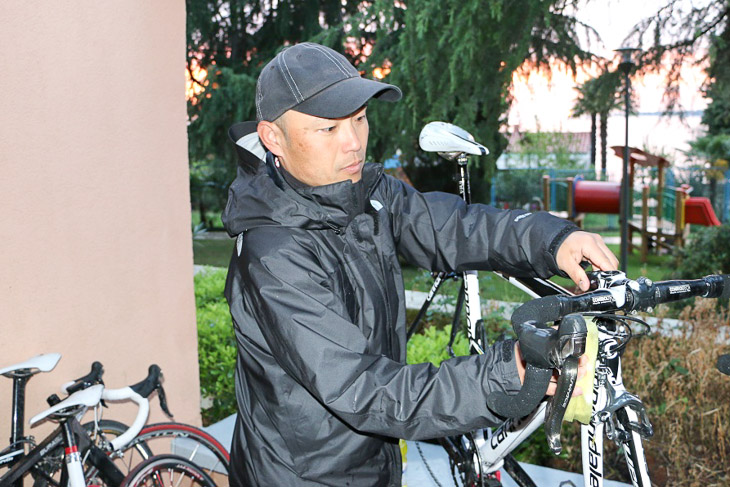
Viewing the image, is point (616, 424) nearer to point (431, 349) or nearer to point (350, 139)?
point (350, 139)

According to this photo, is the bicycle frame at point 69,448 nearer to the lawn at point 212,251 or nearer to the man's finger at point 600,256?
the man's finger at point 600,256

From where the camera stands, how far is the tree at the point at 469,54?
479 centimetres

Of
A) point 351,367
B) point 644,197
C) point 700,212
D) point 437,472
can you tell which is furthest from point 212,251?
point 351,367

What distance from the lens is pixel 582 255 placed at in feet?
5.89

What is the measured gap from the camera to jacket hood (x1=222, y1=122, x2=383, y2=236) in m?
1.63

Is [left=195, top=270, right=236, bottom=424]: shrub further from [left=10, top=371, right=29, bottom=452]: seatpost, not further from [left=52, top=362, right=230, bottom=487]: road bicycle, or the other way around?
[left=10, top=371, right=29, bottom=452]: seatpost

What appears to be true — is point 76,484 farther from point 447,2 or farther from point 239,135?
point 447,2

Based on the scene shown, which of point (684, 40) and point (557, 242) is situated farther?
point (684, 40)

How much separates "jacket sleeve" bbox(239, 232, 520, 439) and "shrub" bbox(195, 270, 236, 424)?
3042 mm

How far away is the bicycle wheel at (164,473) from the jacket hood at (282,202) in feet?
5.38

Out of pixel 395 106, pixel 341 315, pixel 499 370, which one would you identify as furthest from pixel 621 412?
pixel 395 106

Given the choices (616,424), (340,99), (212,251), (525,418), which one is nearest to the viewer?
(340,99)

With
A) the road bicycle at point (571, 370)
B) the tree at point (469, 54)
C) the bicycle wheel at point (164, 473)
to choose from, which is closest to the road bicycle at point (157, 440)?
the bicycle wheel at point (164, 473)

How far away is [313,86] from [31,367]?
1.81m
